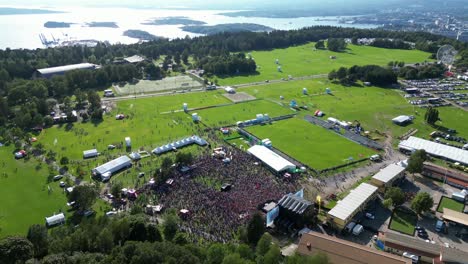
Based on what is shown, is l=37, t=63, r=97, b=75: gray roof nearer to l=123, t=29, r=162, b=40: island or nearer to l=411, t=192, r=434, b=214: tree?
l=123, t=29, r=162, b=40: island

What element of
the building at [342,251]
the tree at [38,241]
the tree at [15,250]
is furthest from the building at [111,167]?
the building at [342,251]

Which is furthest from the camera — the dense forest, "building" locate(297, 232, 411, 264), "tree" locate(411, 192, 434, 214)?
"tree" locate(411, 192, 434, 214)

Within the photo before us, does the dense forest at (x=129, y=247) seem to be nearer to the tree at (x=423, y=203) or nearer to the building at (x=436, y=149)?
the tree at (x=423, y=203)

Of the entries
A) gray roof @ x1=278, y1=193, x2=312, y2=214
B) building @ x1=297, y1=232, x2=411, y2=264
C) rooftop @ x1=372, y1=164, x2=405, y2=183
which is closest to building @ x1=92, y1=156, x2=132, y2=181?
gray roof @ x1=278, y1=193, x2=312, y2=214

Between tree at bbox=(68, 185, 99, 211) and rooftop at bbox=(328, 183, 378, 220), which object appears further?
tree at bbox=(68, 185, 99, 211)

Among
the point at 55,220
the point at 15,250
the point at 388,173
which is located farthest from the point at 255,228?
the point at 55,220

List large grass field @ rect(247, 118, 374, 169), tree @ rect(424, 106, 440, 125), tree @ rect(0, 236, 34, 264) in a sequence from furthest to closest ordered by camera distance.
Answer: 1. tree @ rect(424, 106, 440, 125)
2. large grass field @ rect(247, 118, 374, 169)
3. tree @ rect(0, 236, 34, 264)

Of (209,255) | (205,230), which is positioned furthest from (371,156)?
(209,255)
